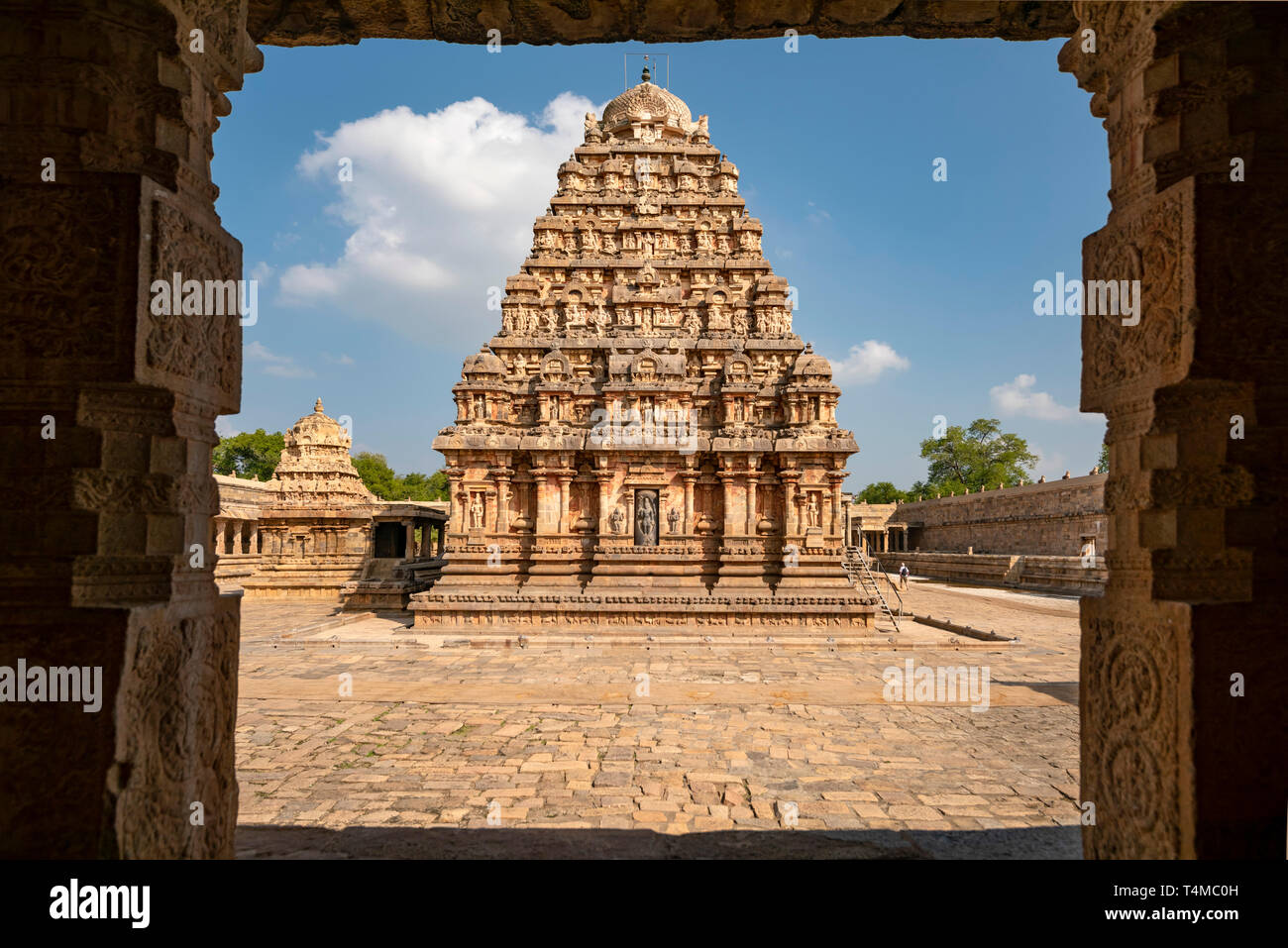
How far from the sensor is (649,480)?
18484 millimetres

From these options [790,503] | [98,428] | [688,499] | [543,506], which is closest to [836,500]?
[790,503]

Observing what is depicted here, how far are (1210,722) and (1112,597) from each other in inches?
23.4

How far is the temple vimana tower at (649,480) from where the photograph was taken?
675 inches

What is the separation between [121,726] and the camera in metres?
2.44

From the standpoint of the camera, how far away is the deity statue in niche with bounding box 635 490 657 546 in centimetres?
1833

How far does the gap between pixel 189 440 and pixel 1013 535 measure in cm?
4138

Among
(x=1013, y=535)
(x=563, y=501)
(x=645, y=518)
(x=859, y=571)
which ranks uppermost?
(x=563, y=501)

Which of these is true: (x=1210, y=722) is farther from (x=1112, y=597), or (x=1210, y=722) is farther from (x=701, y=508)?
(x=701, y=508)

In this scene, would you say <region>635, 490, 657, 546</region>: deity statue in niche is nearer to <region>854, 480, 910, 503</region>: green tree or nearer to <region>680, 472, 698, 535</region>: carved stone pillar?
<region>680, 472, 698, 535</region>: carved stone pillar

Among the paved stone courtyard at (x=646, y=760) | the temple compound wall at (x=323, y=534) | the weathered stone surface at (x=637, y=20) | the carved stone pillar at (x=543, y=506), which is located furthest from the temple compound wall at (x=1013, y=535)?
the weathered stone surface at (x=637, y=20)

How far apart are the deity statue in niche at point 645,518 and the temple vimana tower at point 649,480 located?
4 centimetres

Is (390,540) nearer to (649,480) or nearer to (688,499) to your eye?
(649,480)

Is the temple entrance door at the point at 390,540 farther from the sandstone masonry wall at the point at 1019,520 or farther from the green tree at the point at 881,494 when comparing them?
the green tree at the point at 881,494

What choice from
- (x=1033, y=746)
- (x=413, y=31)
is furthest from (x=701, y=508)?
(x=413, y=31)
